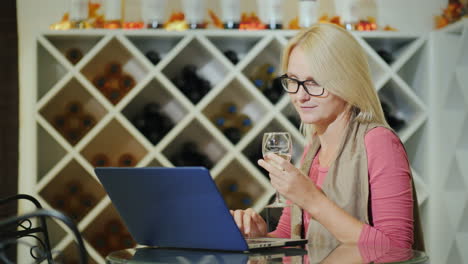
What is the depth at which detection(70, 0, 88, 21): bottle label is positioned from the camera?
287 centimetres

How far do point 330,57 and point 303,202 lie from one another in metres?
0.36

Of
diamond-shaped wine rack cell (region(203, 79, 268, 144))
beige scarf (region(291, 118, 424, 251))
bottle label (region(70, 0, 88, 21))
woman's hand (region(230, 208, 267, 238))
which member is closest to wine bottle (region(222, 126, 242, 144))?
diamond-shaped wine rack cell (region(203, 79, 268, 144))

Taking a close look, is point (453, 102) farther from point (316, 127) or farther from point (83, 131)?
point (83, 131)

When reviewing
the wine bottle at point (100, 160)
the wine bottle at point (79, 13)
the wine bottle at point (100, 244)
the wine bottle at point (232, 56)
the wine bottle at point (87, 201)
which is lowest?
the wine bottle at point (100, 244)

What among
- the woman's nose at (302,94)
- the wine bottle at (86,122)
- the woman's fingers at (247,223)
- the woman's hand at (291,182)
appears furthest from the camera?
the wine bottle at (86,122)

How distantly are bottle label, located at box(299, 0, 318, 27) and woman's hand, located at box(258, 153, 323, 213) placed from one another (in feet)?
5.70

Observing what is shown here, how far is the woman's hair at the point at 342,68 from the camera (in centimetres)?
145

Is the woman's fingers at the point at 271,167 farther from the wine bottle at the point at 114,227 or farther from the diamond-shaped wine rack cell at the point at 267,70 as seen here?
the wine bottle at the point at 114,227

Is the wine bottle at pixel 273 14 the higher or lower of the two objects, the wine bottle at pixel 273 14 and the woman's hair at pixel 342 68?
the lower

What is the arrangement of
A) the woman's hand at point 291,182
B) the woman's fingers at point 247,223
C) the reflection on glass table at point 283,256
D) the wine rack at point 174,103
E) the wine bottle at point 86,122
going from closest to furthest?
1. the reflection on glass table at point 283,256
2. the woman's hand at point 291,182
3. the woman's fingers at point 247,223
4. the wine rack at point 174,103
5. the wine bottle at point 86,122

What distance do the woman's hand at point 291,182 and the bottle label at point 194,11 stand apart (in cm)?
175

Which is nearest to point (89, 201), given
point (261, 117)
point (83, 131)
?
point (83, 131)

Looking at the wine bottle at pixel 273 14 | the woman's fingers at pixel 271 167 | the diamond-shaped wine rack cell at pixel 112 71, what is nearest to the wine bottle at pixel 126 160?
the diamond-shaped wine rack cell at pixel 112 71

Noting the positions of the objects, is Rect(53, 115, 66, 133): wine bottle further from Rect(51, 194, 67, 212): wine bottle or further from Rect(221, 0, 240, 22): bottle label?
Rect(221, 0, 240, 22): bottle label
